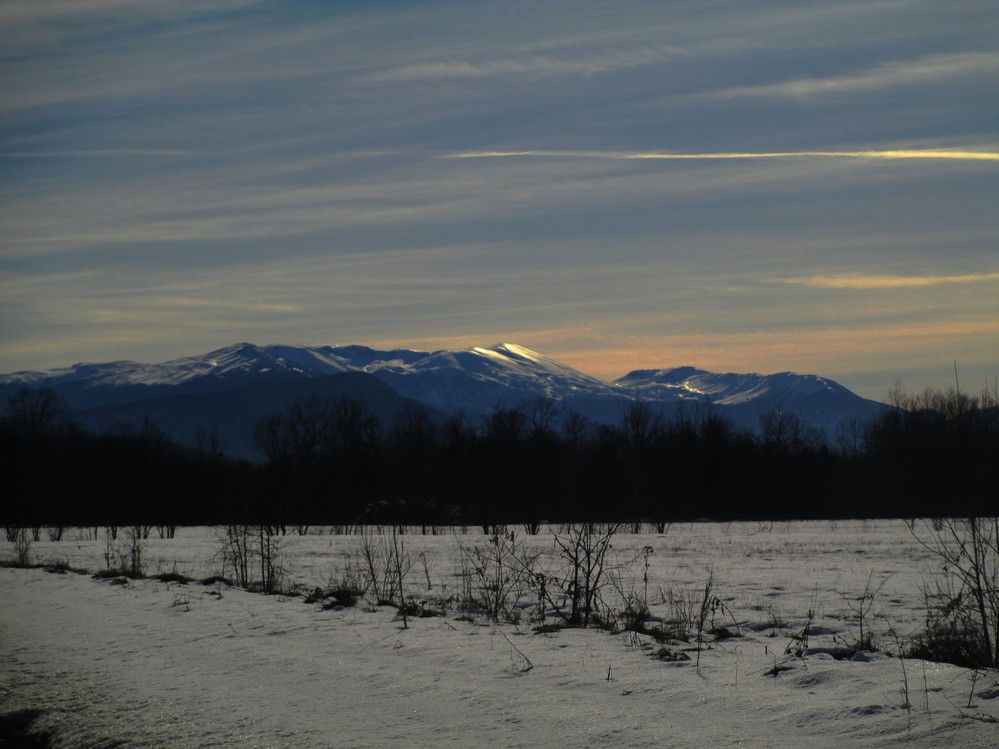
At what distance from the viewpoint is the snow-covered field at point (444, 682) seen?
666 cm

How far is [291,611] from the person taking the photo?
12961mm

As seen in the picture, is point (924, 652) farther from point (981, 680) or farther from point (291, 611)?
point (291, 611)

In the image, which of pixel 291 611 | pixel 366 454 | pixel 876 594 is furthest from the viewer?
pixel 366 454

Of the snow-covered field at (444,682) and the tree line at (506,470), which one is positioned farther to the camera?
the tree line at (506,470)

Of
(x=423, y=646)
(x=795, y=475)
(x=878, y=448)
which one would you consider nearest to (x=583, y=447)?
(x=795, y=475)

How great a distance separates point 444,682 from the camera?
8.32 m

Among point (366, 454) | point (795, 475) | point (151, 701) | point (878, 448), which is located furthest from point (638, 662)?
point (878, 448)

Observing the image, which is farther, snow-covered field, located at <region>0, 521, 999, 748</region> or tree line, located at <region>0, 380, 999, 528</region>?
tree line, located at <region>0, 380, 999, 528</region>

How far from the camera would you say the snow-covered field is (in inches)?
262

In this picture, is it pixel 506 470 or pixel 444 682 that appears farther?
pixel 506 470

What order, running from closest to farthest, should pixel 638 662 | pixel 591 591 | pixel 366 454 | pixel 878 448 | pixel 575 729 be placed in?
pixel 575 729 → pixel 638 662 → pixel 591 591 → pixel 366 454 → pixel 878 448

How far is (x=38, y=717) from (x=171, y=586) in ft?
30.3

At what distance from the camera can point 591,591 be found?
11789 millimetres

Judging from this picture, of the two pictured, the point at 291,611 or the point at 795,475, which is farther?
the point at 795,475
